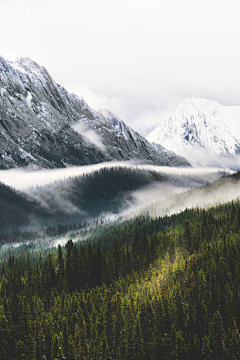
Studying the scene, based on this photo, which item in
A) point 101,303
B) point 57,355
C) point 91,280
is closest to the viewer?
point 57,355

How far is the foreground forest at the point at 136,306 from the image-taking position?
103375mm

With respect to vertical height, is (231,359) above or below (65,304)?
below

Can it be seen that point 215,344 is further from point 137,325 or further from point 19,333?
point 19,333

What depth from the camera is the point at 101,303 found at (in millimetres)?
136000

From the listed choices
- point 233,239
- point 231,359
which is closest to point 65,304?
point 231,359

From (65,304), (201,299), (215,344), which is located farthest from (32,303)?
(215,344)

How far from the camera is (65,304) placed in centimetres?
13638

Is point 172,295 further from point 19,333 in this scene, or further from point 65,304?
point 19,333

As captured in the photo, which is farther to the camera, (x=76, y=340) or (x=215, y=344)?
(x=76, y=340)

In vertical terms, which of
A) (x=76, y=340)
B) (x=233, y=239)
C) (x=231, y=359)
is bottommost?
(x=231, y=359)

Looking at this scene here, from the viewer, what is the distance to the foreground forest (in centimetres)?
10338

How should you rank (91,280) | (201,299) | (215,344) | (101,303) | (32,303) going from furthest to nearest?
(91,280) → (32,303) → (101,303) → (201,299) → (215,344)

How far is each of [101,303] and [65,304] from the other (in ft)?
42.9

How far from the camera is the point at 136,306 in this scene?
127688mm
